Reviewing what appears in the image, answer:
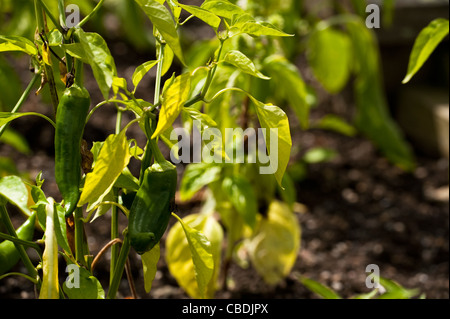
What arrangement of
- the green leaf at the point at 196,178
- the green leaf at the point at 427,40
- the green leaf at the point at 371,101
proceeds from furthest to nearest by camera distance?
1. the green leaf at the point at 371,101
2. the green leaf at the point at 196,178
3. the green leaf at the point at 427,40

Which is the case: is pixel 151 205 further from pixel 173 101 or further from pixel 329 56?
pixel 329 56

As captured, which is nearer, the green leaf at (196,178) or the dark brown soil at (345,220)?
the green leaf at (196,178)

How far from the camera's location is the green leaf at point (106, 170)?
75 cm

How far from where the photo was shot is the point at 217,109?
1.31 meters

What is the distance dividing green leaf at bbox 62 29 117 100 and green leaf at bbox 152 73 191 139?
0.25 feet

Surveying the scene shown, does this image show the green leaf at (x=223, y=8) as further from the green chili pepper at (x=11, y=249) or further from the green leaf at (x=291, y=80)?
the green leaf at (x=291, y=80)

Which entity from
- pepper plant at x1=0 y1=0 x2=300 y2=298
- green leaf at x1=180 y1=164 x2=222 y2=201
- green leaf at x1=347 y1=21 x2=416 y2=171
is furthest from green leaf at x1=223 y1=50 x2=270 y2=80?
green leaf at x1=347 y1=21 x2=416 y2=171

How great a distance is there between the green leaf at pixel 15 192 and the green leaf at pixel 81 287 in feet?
0.34

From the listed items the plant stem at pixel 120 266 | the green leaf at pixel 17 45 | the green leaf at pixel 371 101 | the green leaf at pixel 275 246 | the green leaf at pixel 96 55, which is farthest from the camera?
the green leaf at pixel 371 101

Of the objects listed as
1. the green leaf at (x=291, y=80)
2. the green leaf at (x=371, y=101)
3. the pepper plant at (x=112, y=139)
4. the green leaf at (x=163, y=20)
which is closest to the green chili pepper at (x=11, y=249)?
the pepper plant at (x=112, y=139)

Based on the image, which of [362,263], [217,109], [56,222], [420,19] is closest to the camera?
[56,222]
